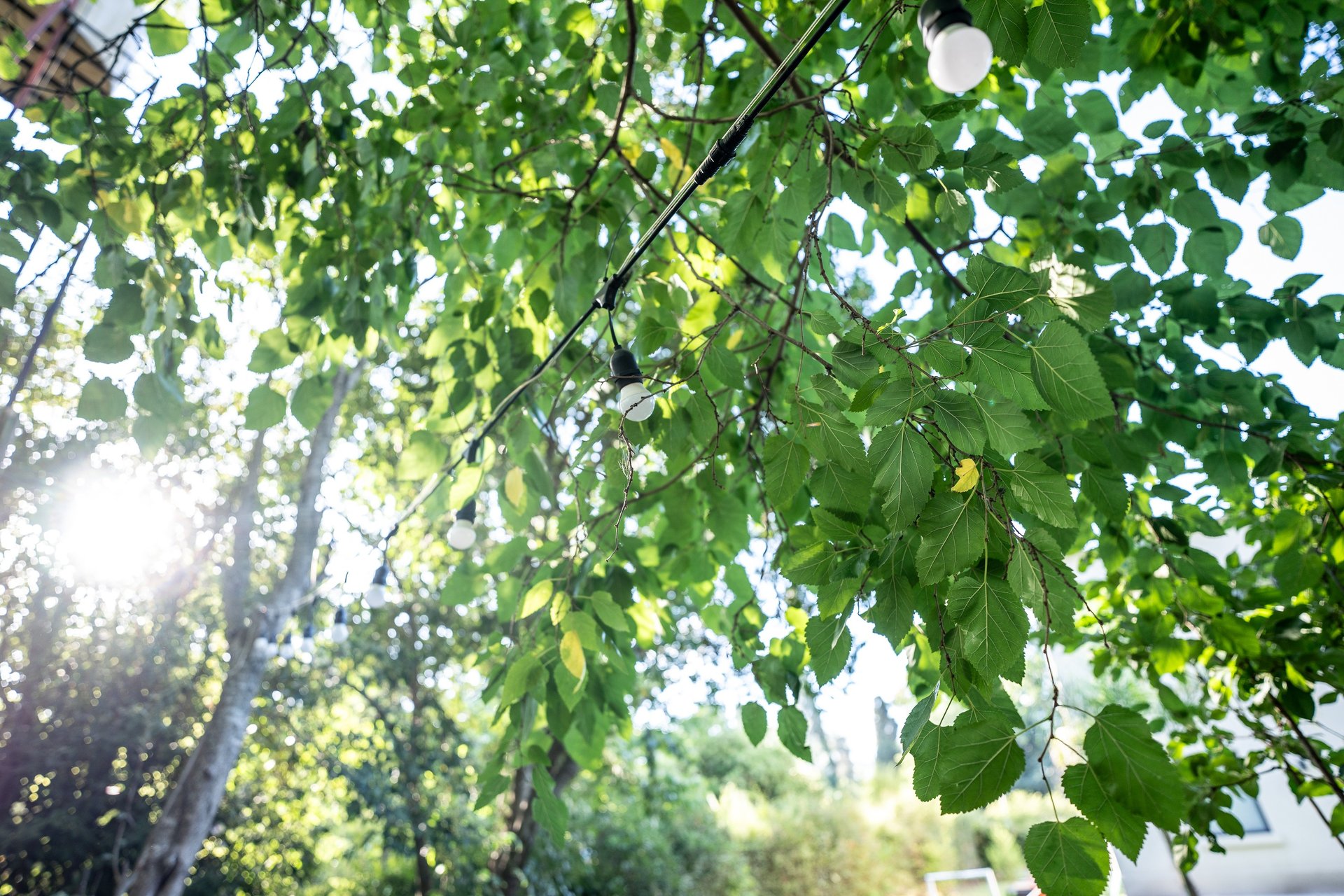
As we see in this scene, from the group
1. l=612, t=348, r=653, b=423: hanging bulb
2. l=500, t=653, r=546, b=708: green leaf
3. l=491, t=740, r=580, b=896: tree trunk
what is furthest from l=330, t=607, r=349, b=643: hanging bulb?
l=612, t=348, r=653, b=423: hanging bulb

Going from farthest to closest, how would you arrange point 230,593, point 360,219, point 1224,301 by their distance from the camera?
point 230,593 < point 360,219 < point 1224,301

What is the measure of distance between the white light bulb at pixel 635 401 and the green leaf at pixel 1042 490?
→ 1.76 ft

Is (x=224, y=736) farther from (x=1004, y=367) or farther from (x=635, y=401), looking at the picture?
(x=1004, y=367)

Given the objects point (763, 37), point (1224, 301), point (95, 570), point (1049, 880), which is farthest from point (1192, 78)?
point (95, 570)

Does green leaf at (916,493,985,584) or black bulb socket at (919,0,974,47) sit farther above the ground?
black bulb socket at (919,0,974,47)

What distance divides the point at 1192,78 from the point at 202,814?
241 inches

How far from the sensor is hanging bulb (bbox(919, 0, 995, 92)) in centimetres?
75

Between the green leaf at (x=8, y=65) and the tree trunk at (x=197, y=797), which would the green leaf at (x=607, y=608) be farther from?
the tree trunk at (x=197, y=797)

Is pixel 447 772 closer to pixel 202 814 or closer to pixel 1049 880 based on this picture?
pixel 202 814

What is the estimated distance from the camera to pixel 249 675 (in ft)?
16.9

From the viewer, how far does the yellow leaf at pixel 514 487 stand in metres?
1.50

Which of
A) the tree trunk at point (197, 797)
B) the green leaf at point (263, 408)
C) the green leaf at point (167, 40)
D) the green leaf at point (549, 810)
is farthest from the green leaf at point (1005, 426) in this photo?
the tree trunk at point (197, 797)

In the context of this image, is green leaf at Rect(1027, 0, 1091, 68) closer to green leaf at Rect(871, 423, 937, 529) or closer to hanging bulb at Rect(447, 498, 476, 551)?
green leaf at Rect(871, 423, 937, 529)

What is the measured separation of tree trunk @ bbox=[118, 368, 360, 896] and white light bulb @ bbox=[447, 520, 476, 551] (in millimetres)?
2189
